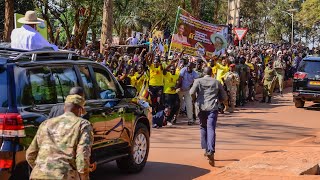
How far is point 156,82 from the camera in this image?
14.5 meters

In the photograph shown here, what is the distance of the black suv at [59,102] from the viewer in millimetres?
5859

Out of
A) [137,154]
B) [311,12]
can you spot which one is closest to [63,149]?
[137,154]

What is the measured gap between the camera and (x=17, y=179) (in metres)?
5.96

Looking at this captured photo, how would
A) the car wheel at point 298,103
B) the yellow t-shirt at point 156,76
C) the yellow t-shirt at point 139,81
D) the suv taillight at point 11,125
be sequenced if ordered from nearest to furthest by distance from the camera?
the suv taillight at point 11,125
the yellow t-shirt at point 156,76
the yellow t-shirt at point 139,81
the car wheel at point 298,103

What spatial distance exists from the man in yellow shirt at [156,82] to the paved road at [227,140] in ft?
2.80

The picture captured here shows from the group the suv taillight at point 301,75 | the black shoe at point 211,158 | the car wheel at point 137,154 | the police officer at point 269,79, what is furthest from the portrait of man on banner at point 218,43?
the car wheel at point 137,154

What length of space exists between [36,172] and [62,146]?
0.32 m

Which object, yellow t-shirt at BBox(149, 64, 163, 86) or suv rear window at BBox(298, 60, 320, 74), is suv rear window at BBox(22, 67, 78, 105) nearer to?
yellow t-shirt at BBox(149, 64, 163, 86)

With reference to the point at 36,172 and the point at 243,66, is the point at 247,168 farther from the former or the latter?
the point at 243,66

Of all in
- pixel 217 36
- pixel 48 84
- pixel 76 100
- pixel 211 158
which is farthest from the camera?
pixel 217 36

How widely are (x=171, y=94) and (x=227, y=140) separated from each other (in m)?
2.77

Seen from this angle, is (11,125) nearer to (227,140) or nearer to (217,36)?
(227,140)

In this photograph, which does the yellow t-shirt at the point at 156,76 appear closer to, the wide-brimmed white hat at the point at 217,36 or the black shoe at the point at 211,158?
the black shoe at the point at 211,158

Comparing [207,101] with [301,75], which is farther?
[301,75]
